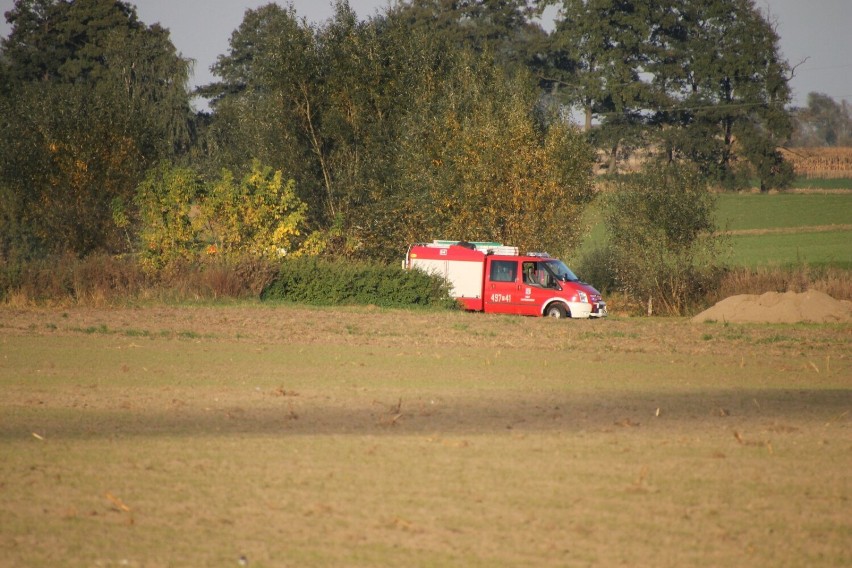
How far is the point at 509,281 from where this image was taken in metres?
32.0

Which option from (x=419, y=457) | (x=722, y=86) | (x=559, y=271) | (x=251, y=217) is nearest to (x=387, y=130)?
(x=251, y=217)

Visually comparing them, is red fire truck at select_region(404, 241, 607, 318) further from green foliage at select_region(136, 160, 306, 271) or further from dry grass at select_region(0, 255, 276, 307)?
green foliage at select_region(136, 160, 306, 271)

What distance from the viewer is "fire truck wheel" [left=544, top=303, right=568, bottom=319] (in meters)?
31.4

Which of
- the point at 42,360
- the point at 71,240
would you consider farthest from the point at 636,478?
the point at 71,240

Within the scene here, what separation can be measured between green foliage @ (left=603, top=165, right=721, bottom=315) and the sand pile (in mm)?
5264

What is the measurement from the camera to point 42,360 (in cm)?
1939

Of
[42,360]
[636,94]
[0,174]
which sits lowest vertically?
[42,360]

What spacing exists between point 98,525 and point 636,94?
260ft

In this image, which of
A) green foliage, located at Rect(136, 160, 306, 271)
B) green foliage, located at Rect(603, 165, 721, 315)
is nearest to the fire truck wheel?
green foliage, located at Rect(603, 165, 721, 315)

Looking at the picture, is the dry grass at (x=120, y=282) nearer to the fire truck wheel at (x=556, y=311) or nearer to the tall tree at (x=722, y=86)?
the fire truck wheel at (x=556, y=311)

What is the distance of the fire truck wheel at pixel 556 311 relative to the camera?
103ft

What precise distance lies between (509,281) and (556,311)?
5.27 feet

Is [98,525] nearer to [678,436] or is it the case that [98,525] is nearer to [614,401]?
[678,436]

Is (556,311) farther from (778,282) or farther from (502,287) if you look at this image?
(778,282)
